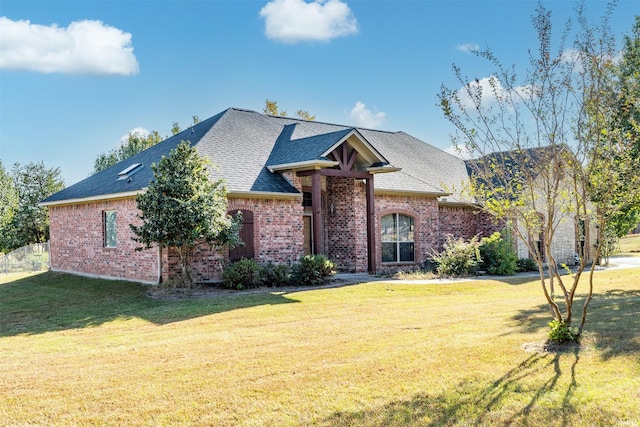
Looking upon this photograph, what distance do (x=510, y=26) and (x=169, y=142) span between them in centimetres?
1382

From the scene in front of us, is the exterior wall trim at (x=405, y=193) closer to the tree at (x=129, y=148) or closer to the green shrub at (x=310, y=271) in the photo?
the green shrub at (x=310, y=271)

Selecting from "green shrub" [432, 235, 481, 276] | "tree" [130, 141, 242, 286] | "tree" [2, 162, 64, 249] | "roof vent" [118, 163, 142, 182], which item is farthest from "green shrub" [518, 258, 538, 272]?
"tree" [2, 162, 64, 249]

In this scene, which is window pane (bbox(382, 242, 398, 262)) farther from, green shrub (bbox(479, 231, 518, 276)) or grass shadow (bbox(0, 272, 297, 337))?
grass shadow (bbox(0, 272, 297, 337))

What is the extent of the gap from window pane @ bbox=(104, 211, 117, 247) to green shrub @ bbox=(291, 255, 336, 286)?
6594mm

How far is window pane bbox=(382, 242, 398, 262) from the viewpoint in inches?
875

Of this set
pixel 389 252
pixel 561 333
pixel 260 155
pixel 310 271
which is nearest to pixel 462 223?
pixel 389 252

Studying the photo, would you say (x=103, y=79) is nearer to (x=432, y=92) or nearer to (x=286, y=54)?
(x=286, y=54)

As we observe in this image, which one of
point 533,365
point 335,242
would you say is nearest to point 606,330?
point 533,365

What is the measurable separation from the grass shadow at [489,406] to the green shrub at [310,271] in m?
10.7

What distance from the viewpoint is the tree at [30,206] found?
132 feet

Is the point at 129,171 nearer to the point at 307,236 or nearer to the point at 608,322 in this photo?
the point at 307,236

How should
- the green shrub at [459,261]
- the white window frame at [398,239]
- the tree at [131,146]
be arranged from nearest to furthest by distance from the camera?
the green shrub at [459,261]
the white window frame at [398,239]
the tree at [131,146]

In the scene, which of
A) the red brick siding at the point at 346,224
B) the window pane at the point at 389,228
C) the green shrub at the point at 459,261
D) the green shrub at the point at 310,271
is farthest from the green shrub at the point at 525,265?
the green shrub at the point at 310,271

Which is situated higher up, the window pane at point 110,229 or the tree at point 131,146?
the tree at point 131,146
